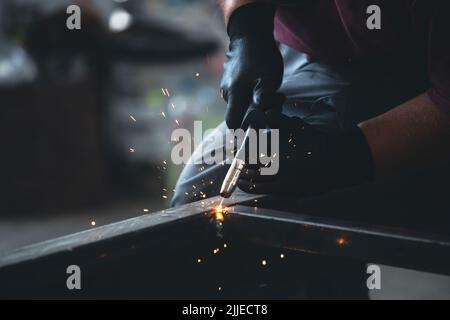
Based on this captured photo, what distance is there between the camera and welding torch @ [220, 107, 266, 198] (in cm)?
117

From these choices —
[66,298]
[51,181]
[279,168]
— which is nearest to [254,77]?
[279,168]

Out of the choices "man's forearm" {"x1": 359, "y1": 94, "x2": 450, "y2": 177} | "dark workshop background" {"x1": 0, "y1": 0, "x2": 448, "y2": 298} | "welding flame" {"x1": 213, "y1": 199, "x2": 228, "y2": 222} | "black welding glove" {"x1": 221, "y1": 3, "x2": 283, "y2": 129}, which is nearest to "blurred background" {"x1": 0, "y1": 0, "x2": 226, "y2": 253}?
"dark workshop background" {"x1": 0, "y1": 0, "x2": 448, "y2": 298}

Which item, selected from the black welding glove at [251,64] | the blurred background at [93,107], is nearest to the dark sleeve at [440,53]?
the black welding glove at [251,64]

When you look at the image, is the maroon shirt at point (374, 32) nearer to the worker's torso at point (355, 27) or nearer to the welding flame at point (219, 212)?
the worker's torso at point (355, 27)

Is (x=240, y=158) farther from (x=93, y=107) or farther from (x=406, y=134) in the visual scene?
(x=93, y=107)

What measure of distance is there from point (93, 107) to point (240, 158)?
3.36 m

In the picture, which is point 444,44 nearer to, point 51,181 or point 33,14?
point 51,181

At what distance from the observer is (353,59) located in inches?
55.7

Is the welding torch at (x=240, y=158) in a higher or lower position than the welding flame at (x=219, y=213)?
higher

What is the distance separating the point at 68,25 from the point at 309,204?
3437mm

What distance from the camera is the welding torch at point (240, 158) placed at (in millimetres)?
1173

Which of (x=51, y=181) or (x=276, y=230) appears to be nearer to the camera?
(x=276, y=230)

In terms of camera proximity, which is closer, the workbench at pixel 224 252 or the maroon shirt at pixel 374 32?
the workbench at pixel 224 252

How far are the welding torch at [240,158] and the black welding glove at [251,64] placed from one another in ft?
0.16
